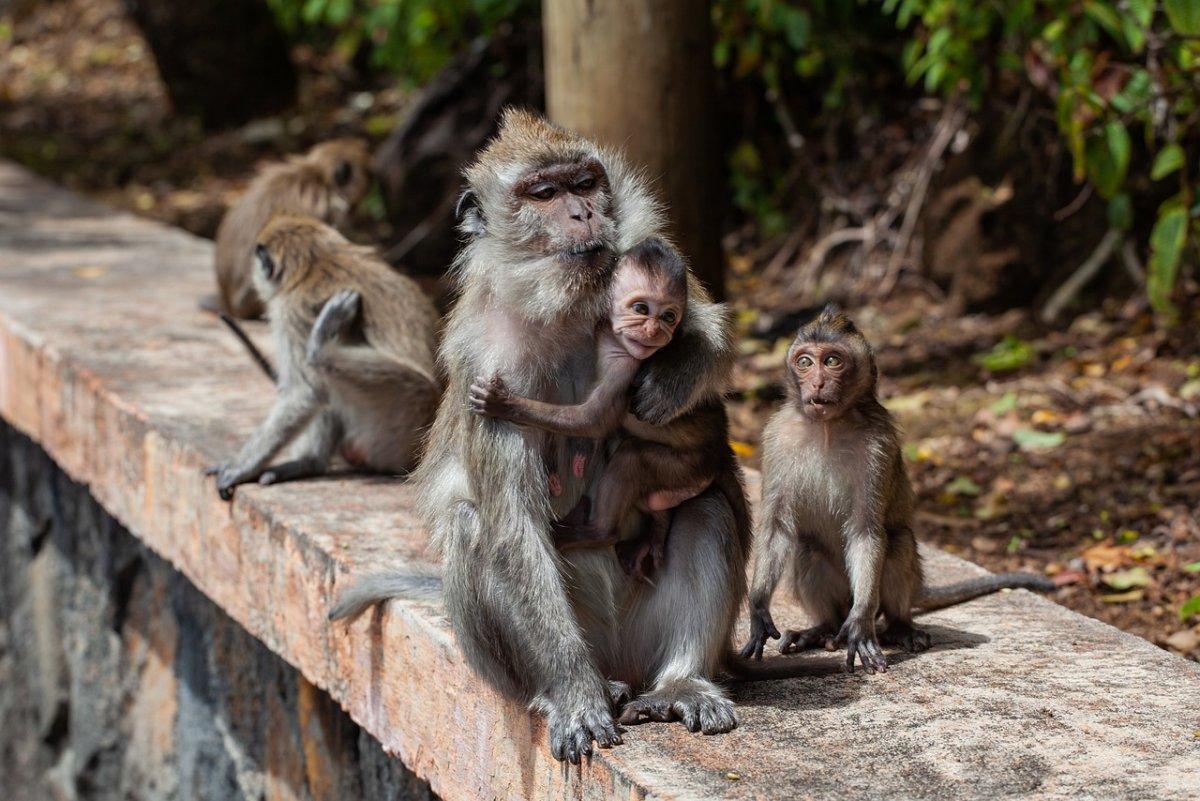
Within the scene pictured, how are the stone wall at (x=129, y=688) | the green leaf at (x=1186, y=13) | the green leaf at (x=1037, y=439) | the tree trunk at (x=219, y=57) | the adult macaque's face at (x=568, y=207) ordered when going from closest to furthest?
1. the adult macaque's face at (x=568, y=207)
2. the green leaf at (x=1186, y=13)
3. the stone wall at (x=129, y=688)
4. the green leaf at (x=1037, y=439)
5. the tree trunk at (x=219, y=57)

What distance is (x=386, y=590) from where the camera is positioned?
344cm

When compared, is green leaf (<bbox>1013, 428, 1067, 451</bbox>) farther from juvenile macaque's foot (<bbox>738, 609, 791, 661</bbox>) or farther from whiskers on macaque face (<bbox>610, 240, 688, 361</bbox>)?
whiskers on macaque face (<bbox>610, 240, 688, 361</bbox>)

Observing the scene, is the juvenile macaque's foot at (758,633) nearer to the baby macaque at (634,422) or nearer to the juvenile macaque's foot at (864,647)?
the juvenile macaque's foot at (864,647)

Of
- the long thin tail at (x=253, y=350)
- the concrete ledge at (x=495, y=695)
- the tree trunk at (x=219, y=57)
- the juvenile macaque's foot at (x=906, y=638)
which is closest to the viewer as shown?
the concrete ledge at (x=495, y=695)

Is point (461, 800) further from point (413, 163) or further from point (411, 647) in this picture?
point (413, 163)

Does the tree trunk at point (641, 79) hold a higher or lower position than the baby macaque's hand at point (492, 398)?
higher

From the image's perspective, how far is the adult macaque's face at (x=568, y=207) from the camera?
2.87 m

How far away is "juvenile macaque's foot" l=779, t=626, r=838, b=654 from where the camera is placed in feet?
10.9

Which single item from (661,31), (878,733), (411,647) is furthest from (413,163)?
(878,733)

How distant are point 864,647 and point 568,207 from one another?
1099 mm

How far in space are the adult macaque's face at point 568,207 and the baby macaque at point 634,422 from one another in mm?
82

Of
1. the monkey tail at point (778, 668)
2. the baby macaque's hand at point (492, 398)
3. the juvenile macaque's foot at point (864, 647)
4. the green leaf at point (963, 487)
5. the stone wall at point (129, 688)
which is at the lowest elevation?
the stone wall at point (129, 688)

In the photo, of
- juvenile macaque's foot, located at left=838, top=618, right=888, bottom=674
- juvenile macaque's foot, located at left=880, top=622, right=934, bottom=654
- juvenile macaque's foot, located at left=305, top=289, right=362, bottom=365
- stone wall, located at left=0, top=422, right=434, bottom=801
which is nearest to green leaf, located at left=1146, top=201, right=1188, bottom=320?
juvenile macaque's foot, located at left=880, top=622, right=934, bottom=654

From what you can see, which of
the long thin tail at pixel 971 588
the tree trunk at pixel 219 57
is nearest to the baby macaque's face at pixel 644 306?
the long thin tail at pixel 971 588
